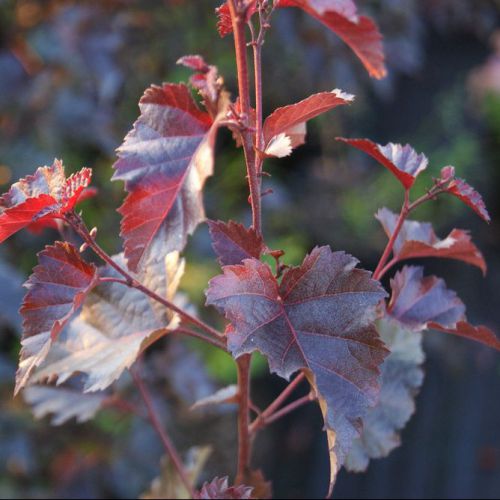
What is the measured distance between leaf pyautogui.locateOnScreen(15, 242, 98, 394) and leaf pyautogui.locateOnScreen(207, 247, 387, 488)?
12 cm

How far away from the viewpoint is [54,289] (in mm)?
571

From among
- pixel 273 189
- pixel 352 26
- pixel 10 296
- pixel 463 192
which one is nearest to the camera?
pixel 352 26

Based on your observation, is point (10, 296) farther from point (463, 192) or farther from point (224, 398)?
point (463, 192)

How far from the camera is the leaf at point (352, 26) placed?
18.8 inches

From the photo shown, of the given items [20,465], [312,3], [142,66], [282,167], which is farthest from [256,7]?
[282,167]

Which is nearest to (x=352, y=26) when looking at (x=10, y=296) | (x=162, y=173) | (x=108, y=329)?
A: (x=162, y=173)

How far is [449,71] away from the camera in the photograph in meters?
3.90

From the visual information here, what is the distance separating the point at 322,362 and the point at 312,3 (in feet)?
0.84

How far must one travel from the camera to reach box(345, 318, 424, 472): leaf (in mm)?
740

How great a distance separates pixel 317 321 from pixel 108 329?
0.91ft

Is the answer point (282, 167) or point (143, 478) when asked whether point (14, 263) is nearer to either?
point (143, 478)

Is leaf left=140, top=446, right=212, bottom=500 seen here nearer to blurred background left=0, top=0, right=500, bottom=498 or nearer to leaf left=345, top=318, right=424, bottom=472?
leaf left=345, top=318, right=424, bottom=472

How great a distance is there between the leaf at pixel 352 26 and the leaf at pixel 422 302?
0.81 ft

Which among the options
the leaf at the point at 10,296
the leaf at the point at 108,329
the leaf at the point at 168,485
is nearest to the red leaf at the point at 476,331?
the leaf at the point at 108,329
